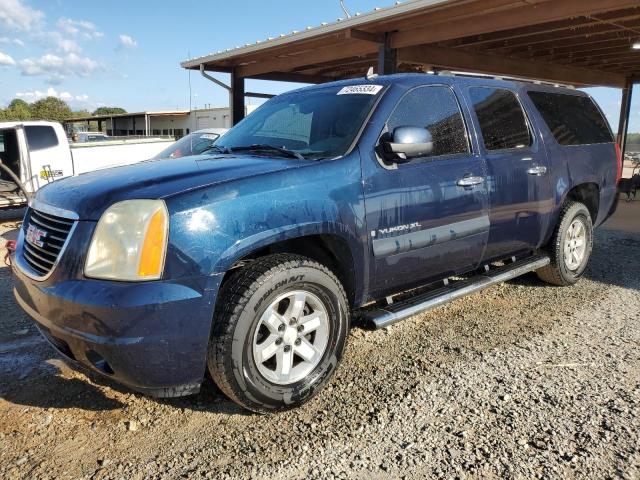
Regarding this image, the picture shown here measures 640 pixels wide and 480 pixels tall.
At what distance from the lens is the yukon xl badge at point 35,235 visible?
277 cm

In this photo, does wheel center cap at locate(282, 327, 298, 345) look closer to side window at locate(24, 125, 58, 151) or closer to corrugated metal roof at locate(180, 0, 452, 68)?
corrugated metal roof at locate(180, 0, 452, 68)

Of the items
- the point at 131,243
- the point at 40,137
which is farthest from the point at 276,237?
the point at 40,137

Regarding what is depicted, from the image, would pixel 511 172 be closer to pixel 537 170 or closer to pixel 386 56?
pixel 537 170

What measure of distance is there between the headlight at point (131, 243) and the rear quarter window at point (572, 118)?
143 inches

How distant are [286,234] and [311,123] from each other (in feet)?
3.86

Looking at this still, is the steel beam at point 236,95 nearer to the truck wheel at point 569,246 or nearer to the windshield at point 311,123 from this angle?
the windshield at point 311,123

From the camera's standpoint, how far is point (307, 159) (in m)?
3.08

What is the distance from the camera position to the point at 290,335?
281cm

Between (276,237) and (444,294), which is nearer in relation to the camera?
(276,237)

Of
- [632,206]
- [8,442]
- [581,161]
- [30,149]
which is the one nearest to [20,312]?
[8,442]

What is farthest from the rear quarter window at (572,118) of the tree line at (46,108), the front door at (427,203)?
the tree line at (46,108)

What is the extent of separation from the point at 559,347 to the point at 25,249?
3540 millimetres

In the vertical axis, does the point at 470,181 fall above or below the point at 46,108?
below

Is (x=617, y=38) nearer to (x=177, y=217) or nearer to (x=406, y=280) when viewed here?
(x=406, y=280)
